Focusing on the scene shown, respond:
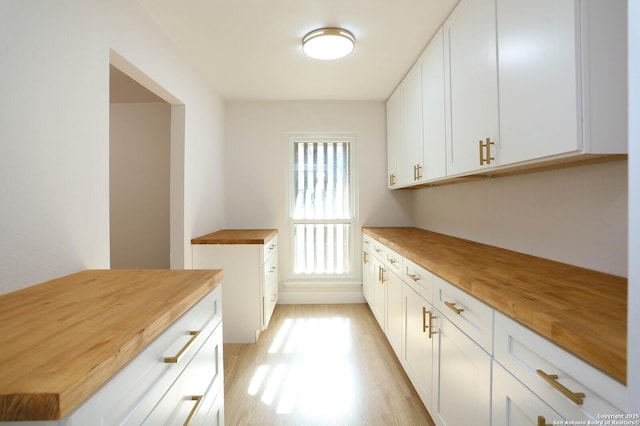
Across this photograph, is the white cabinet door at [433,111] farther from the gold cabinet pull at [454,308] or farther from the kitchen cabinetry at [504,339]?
the gold cabinet pull at [454,308]

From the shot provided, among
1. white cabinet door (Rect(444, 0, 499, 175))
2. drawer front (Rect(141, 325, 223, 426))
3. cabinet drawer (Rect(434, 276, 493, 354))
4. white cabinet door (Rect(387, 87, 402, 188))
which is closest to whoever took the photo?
drawer front (Rect(141, 325, 223, 426))

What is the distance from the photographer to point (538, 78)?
1139mm

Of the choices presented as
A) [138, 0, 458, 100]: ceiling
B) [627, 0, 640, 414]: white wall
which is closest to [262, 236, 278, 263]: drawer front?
[138, 0, 458, 100]: ceiling

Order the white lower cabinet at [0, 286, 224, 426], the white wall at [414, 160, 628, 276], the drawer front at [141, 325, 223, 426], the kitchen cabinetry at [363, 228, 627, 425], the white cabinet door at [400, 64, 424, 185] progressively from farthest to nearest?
the white cabinet door at [400, 64, 424, 185] → the white wall at [414, 160, 628, 276] → the drawer front at [141, 325, 223, 426] → the kitchen cabinetry at [363, 228, 627, 425] → the white lower cabinet at [0, 286, 224, 426]

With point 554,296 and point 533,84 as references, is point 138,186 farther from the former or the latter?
point 554,296

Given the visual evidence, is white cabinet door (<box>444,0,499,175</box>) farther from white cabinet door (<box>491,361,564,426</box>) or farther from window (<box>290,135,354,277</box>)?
window (<box>290,135,354,277</box>)

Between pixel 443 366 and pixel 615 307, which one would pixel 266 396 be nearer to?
pixel 443 366

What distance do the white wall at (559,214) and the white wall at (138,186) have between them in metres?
3.37

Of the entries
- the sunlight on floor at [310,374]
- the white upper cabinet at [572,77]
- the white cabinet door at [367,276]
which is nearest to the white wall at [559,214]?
the white upper cabinet at [572,77]

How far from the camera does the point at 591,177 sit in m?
1.26

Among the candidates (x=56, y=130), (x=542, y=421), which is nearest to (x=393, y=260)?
(x=542, y=421)

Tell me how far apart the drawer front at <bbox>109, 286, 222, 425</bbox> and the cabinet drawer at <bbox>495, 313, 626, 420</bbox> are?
37.8 inches

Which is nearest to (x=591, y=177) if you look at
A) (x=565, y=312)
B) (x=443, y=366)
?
(x=565, y=312)

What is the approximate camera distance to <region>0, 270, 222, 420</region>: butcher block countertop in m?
0.47
